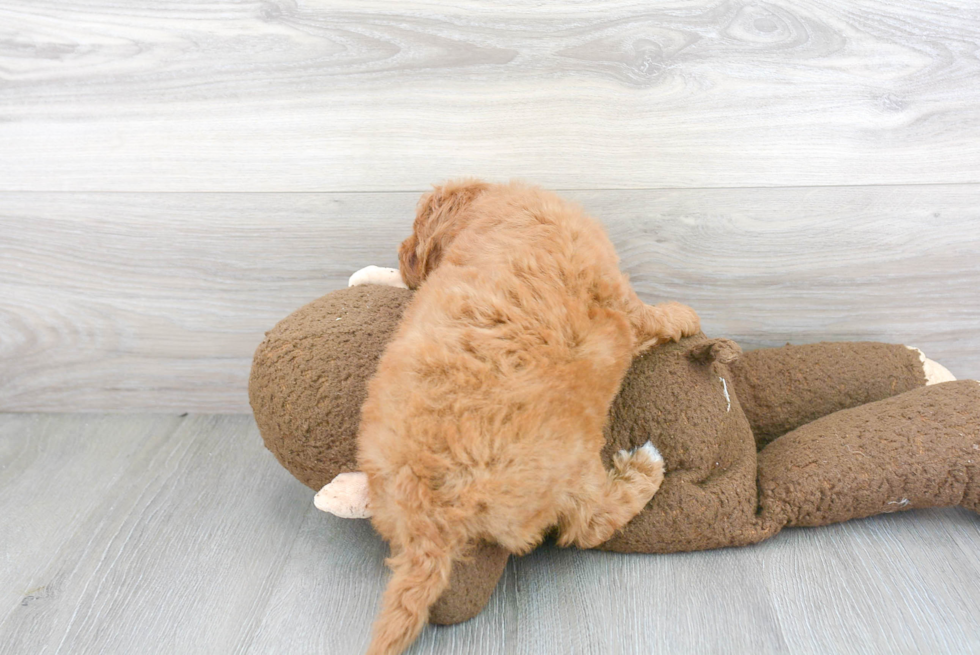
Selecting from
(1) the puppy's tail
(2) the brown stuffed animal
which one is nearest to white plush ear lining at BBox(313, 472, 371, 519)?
(2) the brown stuffed animal

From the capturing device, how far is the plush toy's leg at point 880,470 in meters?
0.86

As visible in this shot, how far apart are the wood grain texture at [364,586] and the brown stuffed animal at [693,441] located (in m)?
0.05

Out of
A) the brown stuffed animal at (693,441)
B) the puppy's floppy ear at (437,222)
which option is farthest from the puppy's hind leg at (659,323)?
the puppy's floppy ear at (437,222)

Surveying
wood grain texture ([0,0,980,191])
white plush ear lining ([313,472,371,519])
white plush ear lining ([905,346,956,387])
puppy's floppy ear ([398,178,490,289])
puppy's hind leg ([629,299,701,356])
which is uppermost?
wood grain texture ([0,0,980,191])

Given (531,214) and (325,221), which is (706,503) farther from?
(325,221)

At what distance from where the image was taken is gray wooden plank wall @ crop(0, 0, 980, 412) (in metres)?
1.01

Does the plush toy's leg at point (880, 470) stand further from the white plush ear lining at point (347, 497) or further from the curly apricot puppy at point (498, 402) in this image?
the white plush ear lining at point (347, 497)

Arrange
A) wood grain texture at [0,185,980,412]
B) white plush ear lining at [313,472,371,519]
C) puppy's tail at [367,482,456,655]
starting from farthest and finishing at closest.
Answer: wood grain texture at [0,185,980,412], white plush ear lining at [313,472,371,519], puppy's tail at [367,482,456,655]

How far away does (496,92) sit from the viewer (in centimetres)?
103

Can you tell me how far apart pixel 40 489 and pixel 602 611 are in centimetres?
90

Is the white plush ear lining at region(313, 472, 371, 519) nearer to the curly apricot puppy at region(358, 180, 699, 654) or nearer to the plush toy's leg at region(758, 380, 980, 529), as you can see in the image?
the curly apricot puppy at region(358, 180, 699, 654)

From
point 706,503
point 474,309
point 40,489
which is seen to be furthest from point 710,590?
point 40,489

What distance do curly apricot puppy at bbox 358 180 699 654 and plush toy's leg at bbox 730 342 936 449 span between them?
1.08 feet

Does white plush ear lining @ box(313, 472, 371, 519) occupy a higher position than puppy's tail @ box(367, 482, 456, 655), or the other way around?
puppy's tail @ box(367, 482, 456, 655)
